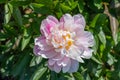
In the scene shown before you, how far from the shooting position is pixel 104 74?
1.92m

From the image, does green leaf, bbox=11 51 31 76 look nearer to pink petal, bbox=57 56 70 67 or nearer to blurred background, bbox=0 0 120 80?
blurred background, bbox=0 0 120 80

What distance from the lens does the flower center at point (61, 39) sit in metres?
1.41

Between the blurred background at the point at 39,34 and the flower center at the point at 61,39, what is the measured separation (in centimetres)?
20

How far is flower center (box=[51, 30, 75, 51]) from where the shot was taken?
141cm

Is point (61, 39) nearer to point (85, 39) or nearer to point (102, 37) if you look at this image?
point (85, 39)

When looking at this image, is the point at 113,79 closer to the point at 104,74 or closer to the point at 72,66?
the point at 104,74

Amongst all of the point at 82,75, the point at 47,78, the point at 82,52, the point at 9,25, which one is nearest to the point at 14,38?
the point at 9,25

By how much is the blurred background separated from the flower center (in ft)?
0.66

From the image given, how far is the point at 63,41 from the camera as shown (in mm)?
1412

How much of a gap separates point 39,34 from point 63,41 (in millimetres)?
259

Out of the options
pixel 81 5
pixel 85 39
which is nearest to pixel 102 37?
pixel 81 5

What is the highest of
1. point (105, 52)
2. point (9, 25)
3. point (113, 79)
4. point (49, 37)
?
point (49, 37)

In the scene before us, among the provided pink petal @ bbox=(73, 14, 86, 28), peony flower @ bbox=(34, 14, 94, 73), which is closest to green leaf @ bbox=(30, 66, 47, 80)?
peony flower @ bbox=(34, 14, 94, 73)

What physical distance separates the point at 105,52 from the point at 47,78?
31 cm
